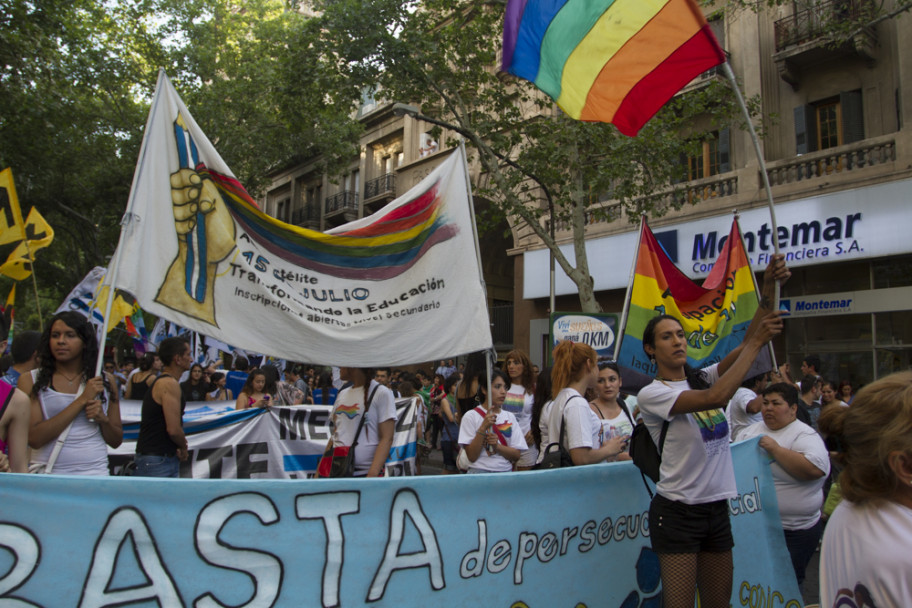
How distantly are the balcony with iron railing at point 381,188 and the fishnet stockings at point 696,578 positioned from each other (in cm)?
2659

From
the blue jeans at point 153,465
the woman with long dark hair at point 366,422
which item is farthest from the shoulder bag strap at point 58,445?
the woman with long dark hair at point 366,422

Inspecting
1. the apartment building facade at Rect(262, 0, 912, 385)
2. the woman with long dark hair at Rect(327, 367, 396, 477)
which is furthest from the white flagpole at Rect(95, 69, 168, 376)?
the apartment building facade at Rect(262, 0, 912, 385)

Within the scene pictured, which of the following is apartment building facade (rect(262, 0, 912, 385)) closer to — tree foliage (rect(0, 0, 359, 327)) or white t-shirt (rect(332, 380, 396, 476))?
white t-shirt (rect(332, 380, 396, 476))

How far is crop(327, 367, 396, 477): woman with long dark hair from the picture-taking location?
4.84m

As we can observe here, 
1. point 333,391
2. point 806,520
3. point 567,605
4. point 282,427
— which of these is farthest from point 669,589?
point 333,391

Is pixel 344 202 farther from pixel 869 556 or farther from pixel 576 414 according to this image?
pixel 869 556

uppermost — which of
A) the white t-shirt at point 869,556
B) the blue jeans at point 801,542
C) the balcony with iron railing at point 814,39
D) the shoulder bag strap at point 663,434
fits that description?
the balcony with iron railing at point 814,39

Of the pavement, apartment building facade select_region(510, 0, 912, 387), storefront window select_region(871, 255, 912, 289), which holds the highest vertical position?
apartment building facade select_region(510, 0, 912, 387)

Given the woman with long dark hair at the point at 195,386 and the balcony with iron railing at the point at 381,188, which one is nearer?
the woman with long dark hair at the point at 195,386

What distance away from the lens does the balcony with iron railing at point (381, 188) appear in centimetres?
2961

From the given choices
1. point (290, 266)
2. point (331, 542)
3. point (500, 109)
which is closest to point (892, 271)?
point (500, 109)

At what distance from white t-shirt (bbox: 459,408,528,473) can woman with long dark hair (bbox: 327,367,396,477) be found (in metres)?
0.57

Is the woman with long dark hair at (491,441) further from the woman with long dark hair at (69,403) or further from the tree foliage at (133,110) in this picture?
the tree foliage at (133,110)

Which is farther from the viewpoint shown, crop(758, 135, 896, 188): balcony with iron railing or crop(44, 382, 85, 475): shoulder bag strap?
crop(758, 135, 896, 188): balcony with iron railing
